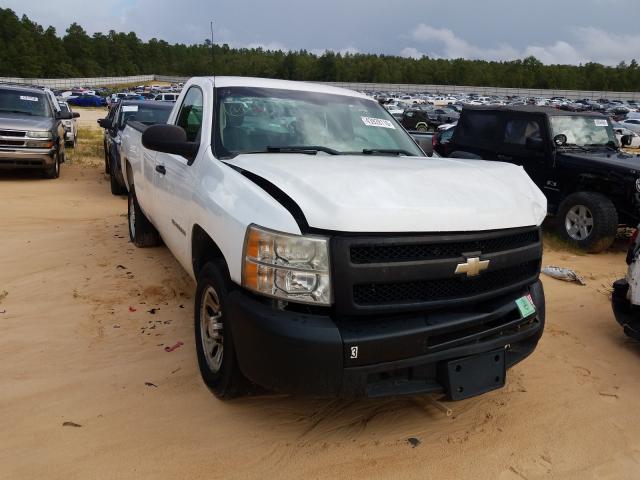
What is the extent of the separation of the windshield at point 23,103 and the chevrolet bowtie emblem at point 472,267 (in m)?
11.5

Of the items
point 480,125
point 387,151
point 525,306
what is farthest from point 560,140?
point 525,306

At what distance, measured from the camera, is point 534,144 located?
8023mm

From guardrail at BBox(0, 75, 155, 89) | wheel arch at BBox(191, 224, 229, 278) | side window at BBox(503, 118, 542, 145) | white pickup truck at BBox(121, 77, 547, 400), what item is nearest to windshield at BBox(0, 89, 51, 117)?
side window at BBox(503, 118, 542, 145)

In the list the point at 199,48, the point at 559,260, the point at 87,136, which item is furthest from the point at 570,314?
the point at 199,48

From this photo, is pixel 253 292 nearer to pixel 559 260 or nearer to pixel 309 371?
pixel 309 371

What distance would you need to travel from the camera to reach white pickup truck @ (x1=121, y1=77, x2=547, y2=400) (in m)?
2.44

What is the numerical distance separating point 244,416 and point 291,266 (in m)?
1.08

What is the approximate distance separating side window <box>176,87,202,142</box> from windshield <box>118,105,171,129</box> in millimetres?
5667

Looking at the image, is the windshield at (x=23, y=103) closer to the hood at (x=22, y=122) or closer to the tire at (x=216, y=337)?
the hood at (x=22, y=122)

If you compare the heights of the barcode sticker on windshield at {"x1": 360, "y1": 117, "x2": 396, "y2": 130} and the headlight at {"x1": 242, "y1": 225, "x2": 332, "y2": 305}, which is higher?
the barcode sticker on windshield at {"x1": 360, "y1": 117, "x2": 396, "y2": 130}

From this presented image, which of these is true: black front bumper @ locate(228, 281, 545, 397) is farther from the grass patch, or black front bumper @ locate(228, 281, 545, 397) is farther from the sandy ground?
the grass patch

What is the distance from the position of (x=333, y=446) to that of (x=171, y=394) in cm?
106

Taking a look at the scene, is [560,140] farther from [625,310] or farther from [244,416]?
[244,416]

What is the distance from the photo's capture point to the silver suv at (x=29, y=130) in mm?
10539
